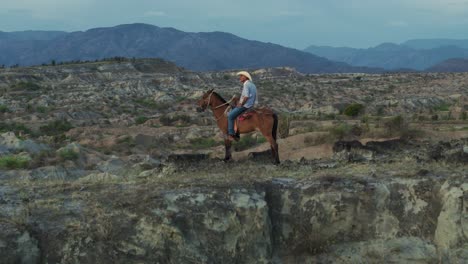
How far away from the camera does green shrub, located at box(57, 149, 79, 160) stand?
22812 mm

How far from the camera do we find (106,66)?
3410 inches

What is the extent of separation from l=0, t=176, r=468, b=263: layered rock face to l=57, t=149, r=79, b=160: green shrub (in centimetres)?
1378

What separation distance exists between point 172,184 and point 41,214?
92.9 inches

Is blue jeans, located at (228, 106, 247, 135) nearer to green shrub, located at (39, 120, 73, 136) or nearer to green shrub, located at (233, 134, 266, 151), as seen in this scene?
green shrub, located at (233, 134, 266, 151)

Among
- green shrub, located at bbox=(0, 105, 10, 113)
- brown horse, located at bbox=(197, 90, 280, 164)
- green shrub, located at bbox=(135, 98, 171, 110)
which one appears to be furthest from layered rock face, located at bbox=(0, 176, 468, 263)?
green shrub, located at bbox=(135, 98, 171, 110)

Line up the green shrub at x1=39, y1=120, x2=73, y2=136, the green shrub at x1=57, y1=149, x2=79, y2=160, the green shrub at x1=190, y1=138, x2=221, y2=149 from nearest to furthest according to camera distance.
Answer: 1. the green shrub at x1=57, y1=149, x2=79, y2=160
2. the green shrub at x1=190, y1=138, x2=221, y2=149
3. the green shrub at x1=39, y1=120, x2=73, y2=136

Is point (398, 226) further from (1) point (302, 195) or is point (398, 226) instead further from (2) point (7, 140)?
(2) point (7, 140)

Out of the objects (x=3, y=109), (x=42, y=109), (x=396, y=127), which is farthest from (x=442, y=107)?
(x=3, y=109)

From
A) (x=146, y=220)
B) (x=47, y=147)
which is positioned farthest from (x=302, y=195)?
(x=47, y=147)

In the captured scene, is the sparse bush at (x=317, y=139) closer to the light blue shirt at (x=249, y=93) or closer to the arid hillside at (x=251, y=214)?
the arid hillside at (x=251, y=214)

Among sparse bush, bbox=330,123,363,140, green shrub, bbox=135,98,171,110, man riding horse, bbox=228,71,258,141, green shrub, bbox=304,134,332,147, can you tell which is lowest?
green shrub, bbox=135,98,171,110

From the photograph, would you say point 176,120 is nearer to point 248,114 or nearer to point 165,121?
point 165,121

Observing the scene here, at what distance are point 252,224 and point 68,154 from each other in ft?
52.7

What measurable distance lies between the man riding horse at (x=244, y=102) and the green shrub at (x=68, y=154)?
1250 cm
